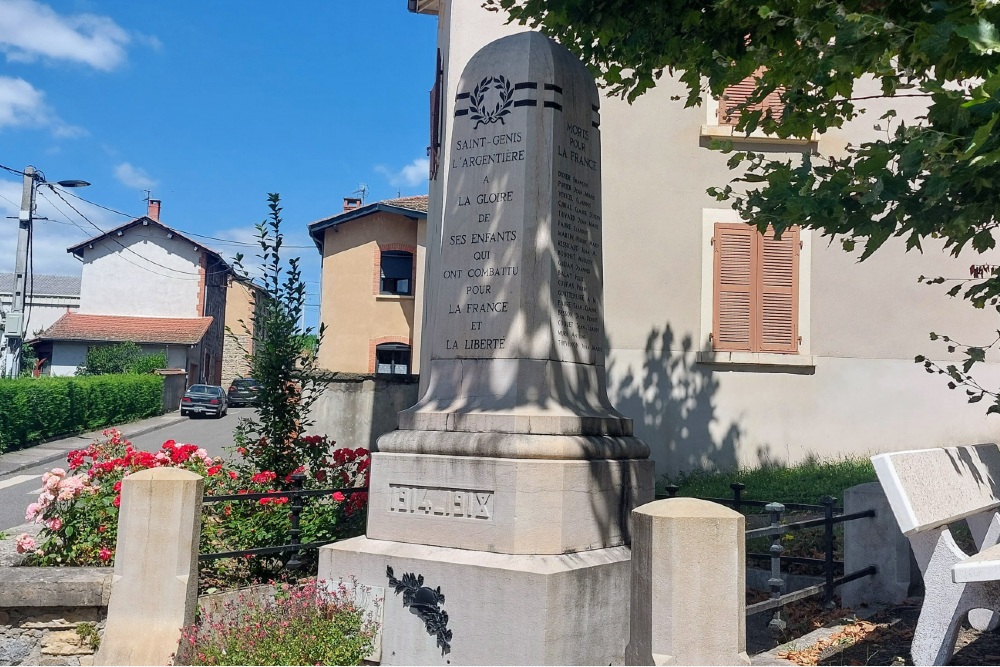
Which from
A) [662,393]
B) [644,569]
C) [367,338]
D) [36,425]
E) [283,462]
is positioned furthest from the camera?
[367,338]

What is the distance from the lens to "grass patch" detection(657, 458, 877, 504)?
9.37 meters

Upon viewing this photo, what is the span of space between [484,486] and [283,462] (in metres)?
2.84

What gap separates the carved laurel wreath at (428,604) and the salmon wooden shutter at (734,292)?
765 centimetres

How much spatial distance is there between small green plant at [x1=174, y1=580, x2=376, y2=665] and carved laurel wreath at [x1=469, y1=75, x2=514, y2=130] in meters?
2.91

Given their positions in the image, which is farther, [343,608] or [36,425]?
[36,425]

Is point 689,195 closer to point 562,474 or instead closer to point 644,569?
point 562,474

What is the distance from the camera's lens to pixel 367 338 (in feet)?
80.1

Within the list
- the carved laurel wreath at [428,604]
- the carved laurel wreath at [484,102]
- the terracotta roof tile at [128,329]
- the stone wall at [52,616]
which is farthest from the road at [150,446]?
the terracotta roof tile at [128,329]

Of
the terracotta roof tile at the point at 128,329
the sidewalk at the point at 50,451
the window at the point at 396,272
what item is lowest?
the sidewalk at the point at 50,451

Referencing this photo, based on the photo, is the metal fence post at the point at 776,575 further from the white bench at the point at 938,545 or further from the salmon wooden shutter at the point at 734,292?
the salmon wooden shutter at the point at 734,292

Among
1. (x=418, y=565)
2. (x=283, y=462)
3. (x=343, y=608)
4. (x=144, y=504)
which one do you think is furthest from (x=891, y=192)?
(x=283, y=462)

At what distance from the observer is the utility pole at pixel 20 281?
942 inches

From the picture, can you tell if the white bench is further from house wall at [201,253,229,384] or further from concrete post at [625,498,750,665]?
house wall at [201,253,229,384]

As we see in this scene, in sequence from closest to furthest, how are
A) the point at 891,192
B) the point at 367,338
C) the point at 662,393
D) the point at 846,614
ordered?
1. the point at 891,192
2. the point at 846,614
3. the point at 662,393
4. the point at 367,338
